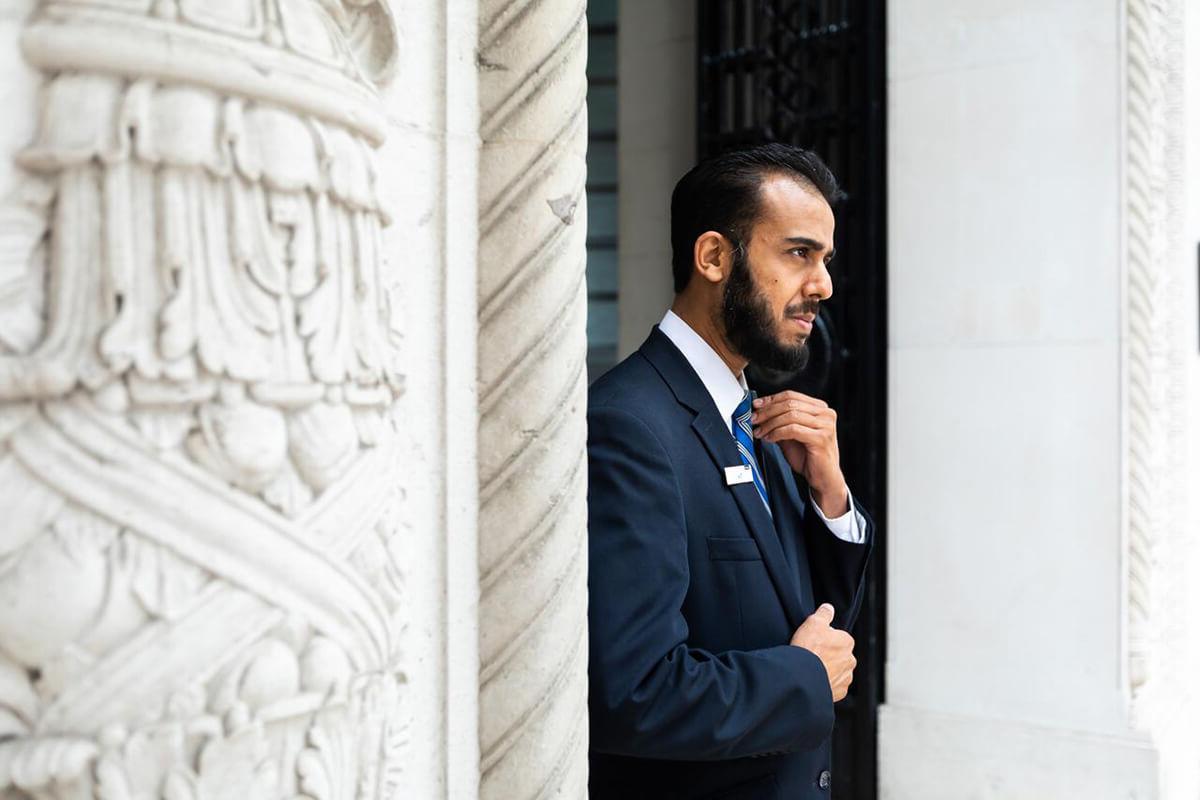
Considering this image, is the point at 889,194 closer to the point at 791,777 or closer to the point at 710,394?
the point at 710,394

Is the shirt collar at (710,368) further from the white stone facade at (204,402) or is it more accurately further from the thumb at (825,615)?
the white stone facade at (204,402)

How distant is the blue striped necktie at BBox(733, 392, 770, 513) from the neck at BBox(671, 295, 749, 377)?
0.06 meters

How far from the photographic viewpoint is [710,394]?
6.03ft

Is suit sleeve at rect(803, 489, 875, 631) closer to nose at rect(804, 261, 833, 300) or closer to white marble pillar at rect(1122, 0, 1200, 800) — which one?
nose at rect(804, 261, 833, 300)

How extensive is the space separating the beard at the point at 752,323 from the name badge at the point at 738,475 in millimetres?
202

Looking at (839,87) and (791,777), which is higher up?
(839,87)

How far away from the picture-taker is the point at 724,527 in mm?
1700

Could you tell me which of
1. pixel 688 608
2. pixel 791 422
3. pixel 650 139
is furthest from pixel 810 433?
pixel 650 139

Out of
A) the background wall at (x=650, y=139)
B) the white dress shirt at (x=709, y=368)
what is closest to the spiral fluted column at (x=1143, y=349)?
the background wall at (x=650, y=139)

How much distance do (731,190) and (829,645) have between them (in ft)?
2.56

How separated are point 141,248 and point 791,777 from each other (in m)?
1.33

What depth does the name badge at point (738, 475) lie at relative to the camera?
1.73m

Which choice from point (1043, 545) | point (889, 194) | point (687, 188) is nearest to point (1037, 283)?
point (889, 194)

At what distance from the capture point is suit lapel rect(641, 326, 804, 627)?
1.73 metres
